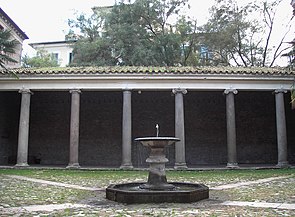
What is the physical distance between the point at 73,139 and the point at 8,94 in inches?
244

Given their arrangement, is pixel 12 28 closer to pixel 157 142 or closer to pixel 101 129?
pixel 101 129

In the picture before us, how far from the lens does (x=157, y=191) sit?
6.54 meters

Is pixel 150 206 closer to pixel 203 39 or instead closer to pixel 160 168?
pixel 160 168

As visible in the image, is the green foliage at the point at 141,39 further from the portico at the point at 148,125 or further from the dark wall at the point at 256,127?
the dark wall at the point at 256,127

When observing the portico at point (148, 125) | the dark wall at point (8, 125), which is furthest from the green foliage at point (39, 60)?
the portico at point (148, 125)

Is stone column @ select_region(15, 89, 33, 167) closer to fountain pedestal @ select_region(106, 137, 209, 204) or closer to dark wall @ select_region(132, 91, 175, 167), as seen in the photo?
dark wall @ select_region(132, 91, 175, 167)

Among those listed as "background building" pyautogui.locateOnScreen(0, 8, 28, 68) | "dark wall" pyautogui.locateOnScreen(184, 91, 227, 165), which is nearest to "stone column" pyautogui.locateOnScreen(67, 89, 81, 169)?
"dark wall" pyautogui.locateOnScreen(184, 91, 227, 165)

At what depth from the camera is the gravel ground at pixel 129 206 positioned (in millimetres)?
5340

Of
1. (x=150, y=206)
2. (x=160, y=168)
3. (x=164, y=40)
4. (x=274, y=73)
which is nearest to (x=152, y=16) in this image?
(x=164, y=40)

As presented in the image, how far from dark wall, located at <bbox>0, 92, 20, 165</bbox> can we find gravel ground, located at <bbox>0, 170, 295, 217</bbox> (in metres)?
9.67

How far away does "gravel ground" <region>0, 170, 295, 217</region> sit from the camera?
5.34 metres

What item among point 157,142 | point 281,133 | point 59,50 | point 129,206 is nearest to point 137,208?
point 129,206

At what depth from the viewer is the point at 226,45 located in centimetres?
2558

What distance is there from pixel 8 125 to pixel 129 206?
47.4ft
